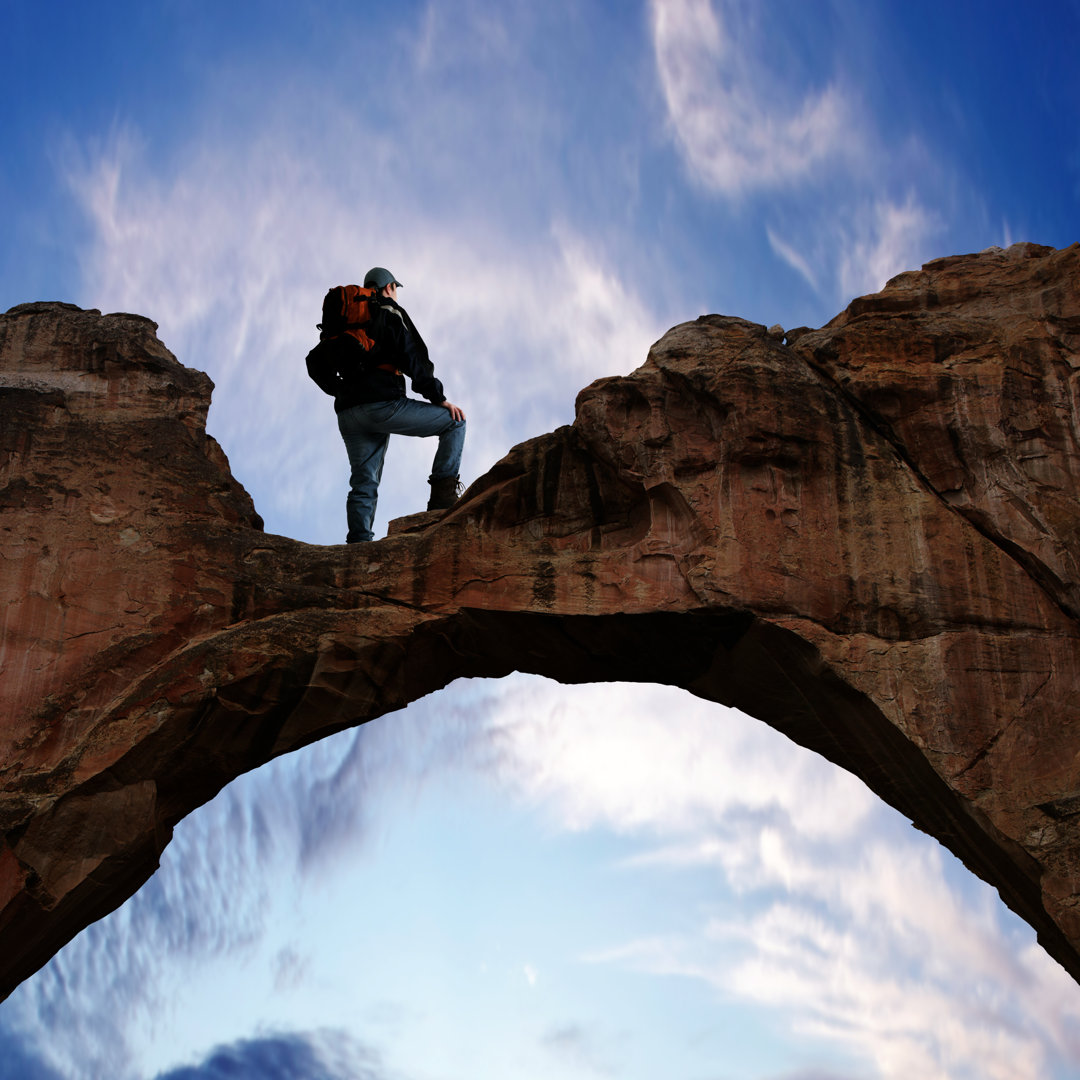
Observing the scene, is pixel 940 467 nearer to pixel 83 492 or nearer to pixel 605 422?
pixel 605 422

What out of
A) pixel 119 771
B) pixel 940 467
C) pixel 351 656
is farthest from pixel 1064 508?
pixel 119 771

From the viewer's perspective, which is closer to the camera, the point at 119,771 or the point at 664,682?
the point at 119,771

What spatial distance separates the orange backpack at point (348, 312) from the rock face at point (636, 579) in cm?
142

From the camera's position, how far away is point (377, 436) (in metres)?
13.8

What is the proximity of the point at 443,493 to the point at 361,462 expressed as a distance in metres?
0.77

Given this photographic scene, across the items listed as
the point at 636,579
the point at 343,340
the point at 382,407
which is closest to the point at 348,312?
the point at 343,340

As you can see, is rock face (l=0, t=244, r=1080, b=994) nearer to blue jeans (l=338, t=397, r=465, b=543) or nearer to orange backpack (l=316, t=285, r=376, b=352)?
blue jeans (l=338, t=397, r=465, b=543)

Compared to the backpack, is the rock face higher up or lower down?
lower down

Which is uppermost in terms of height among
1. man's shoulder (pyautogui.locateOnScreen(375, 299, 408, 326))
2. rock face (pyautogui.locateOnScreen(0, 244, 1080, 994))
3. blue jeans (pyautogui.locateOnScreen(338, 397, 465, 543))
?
man's shoulder (pyautogui.locateOnScreen(375, 299, 408, 326))

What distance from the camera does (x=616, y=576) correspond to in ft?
39.9

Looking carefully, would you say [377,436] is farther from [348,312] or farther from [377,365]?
[348,312]

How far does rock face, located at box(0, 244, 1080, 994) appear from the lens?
11477mm

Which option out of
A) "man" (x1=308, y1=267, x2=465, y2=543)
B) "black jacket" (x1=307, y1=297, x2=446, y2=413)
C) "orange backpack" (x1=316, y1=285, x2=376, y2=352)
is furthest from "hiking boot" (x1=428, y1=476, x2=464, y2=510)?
"orange backpack" (x1=316, y1=285, x2=376, y2=352)

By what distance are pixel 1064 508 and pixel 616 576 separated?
3562 mm
